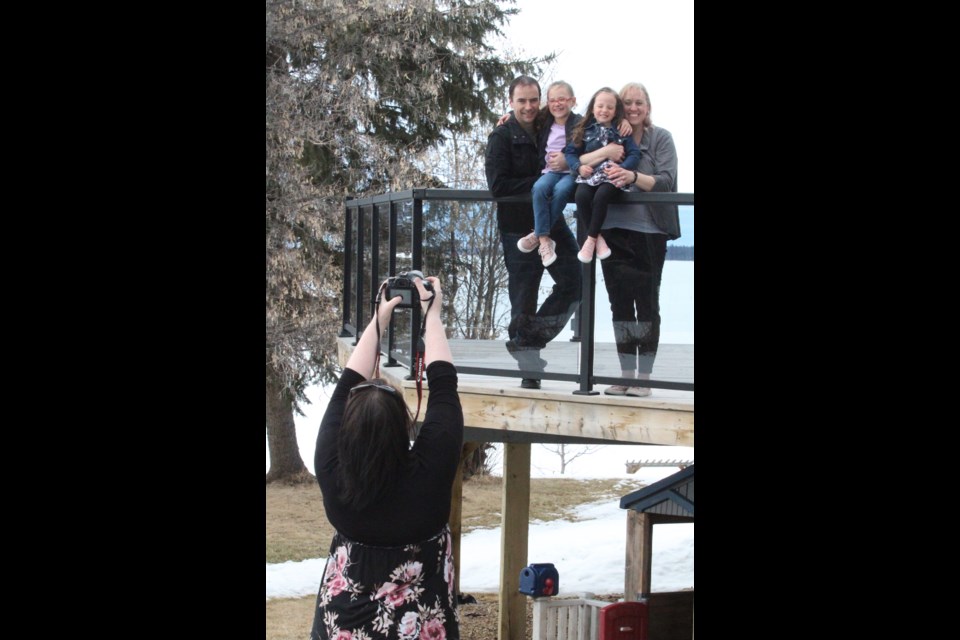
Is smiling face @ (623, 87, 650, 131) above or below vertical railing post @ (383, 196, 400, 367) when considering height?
above

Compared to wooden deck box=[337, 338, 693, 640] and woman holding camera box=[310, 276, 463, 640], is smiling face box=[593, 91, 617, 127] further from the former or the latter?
woman holding camera box=[310, 276, 463, 640]

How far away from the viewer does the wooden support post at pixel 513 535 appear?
257 inches

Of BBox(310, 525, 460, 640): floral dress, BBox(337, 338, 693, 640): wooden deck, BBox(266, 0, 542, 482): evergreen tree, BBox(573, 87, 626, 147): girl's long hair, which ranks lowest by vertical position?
BBox(310, 525, 460, 640): floral dress

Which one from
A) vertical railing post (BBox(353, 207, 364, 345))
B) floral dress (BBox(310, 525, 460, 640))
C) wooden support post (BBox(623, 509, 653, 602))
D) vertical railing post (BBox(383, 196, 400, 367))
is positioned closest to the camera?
floral dress (BBox(310, 525, 460, 640))

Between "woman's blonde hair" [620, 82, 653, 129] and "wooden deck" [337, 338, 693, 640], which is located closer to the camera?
"woman's blonde hair" [620, 82, 653, 129]

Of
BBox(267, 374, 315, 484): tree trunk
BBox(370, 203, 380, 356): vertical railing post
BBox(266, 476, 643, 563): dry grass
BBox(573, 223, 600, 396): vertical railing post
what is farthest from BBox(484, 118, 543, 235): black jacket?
BBox(267, 374, 315, 484): tree trunk

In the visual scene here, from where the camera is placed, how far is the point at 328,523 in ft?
39.0

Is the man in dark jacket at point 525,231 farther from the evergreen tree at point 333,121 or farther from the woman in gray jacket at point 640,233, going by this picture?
the evergreen tree at point 333,121

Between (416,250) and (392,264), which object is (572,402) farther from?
(392,264)

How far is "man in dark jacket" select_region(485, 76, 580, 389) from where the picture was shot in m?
3.79

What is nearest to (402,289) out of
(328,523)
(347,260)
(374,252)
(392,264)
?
(392,264)
